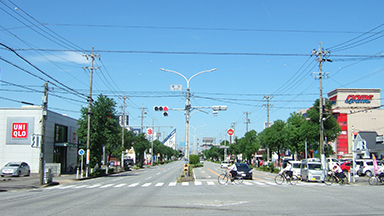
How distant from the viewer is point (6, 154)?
44375 mm

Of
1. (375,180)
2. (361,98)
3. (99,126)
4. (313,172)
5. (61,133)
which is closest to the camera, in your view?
(375,180)

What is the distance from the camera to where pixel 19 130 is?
44594 mm

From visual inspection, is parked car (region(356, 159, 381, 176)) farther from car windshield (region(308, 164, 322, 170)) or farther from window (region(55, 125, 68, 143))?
window (region(55, 125, 68, 143))

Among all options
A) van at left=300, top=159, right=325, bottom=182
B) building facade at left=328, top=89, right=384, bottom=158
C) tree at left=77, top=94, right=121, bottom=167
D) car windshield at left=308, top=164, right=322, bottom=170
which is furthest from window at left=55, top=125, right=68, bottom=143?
building facade at left=328, top=89, right=384, bottom=158

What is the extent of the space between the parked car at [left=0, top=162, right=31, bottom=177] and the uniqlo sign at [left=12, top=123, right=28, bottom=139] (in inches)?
179

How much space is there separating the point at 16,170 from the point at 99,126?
10.1 metres

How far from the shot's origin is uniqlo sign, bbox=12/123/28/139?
44.6 metres

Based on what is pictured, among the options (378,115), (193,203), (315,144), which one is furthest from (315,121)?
(378,115)

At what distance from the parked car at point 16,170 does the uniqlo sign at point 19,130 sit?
4544 millimetres

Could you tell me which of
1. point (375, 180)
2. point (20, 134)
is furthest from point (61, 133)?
point (375, 180)

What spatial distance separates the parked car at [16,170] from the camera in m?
38.8

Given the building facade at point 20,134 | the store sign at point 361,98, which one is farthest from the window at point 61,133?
the store sign at point 361,98

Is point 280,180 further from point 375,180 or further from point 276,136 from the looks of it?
point 276,136

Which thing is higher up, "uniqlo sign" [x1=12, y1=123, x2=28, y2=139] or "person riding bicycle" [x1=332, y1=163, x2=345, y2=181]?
"uniqlo sign" [x1=12, y1=123, x2=28, y2=139]
